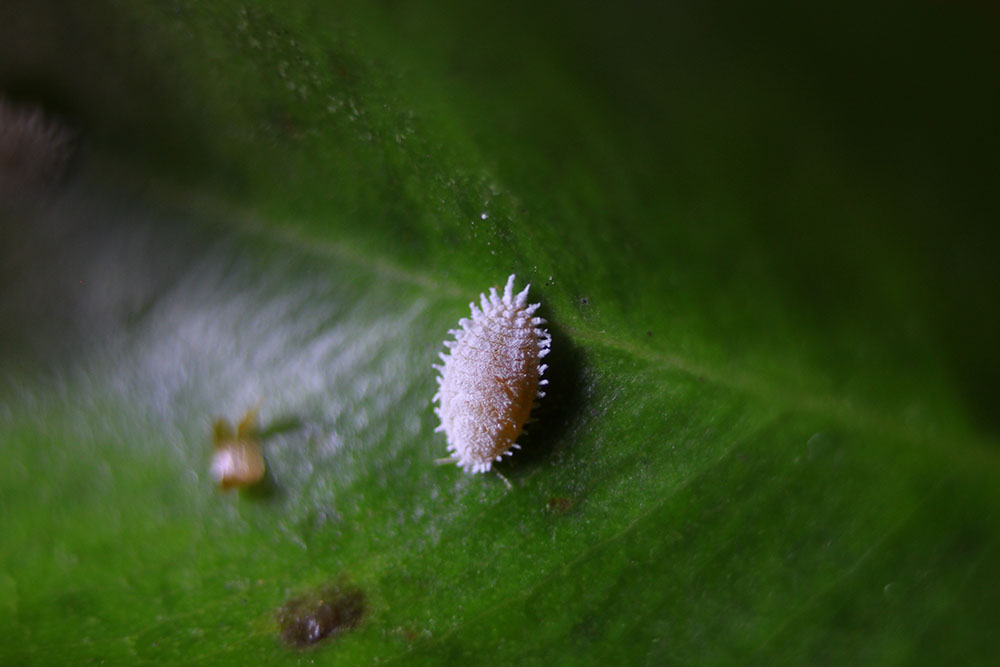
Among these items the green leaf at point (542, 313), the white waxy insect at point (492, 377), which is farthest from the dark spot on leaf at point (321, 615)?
the white waxy insect at point (492, 377)

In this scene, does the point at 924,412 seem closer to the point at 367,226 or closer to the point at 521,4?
the point at 521,4

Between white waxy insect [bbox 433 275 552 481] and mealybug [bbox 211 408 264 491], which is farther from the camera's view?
mealybug [bbox 211 408 264 491]

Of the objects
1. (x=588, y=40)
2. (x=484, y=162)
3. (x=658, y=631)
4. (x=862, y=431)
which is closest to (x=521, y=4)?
(x=588, y=40)

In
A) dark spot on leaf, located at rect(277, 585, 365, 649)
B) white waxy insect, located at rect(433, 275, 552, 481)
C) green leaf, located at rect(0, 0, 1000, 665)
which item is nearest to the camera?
green leaf, located at rect(0, 0, 1000, 665)

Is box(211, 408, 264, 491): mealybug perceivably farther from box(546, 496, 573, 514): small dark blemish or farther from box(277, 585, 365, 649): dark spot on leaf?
box(546, 496, 573, 514): small dark blemish

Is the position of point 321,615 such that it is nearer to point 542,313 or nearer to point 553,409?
point 553,409

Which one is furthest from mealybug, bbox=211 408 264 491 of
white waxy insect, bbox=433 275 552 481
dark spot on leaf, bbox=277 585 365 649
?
white waxy insect, bbox=433 275 552 481

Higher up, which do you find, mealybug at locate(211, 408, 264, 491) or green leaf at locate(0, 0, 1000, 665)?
green leaf at locate(0, 0, 1000, 665)

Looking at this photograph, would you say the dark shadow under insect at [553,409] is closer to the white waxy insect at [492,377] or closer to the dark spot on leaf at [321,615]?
the white waxy insect at [492,377]
